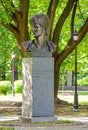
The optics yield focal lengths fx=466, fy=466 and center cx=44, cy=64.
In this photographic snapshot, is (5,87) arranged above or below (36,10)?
below

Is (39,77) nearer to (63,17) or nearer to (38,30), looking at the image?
(38,30)

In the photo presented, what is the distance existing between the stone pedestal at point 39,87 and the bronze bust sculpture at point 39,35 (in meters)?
0.27

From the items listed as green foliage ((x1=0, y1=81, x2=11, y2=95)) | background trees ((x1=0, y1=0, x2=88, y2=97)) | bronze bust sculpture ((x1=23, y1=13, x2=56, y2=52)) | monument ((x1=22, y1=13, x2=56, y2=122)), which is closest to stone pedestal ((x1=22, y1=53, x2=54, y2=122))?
monument ((x1=22, y1=13, x2=56, y2=122))

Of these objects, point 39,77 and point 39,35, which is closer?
point 39,77

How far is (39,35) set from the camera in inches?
568

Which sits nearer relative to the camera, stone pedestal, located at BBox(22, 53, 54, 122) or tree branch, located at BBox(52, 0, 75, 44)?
stone pedestal, located at BBox(22, 53, 54, 122)

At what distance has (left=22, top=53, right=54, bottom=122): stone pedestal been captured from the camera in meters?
14.0

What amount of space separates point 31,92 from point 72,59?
58.6ft

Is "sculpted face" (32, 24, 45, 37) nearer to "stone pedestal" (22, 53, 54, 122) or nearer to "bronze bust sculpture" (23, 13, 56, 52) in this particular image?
"bronze bust sculpture" (23, 13, 56, 52)

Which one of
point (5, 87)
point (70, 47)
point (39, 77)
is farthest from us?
point (5, 87)

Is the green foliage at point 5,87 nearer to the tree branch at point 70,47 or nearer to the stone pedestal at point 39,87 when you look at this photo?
the tree branch at point 70,47

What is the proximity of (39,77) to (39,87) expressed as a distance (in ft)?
1.01

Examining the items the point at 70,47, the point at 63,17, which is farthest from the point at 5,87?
the point at 63,17

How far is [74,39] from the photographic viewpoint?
21828 mm
